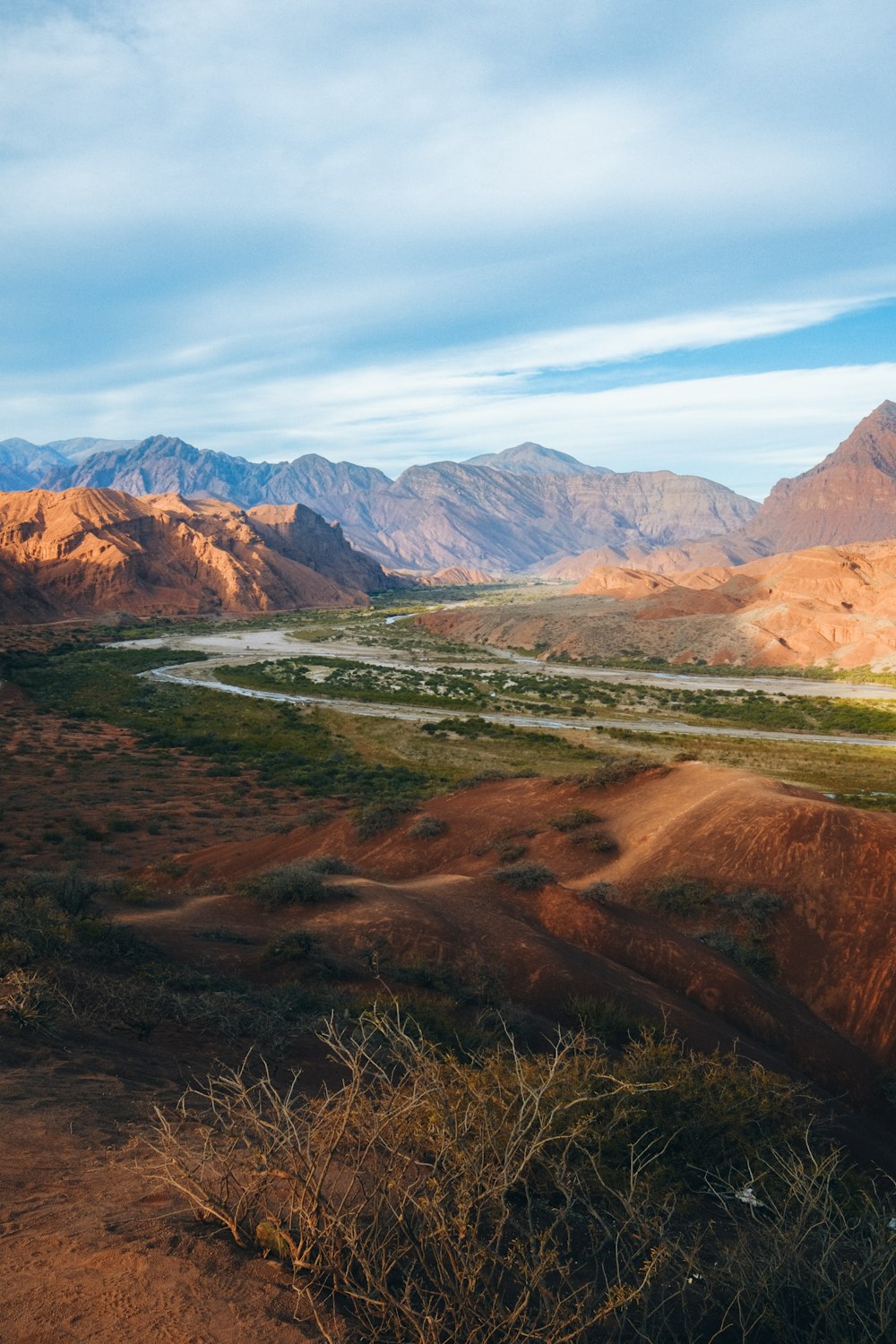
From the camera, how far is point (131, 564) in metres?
127

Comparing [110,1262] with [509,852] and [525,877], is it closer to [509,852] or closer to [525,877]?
[525,877]

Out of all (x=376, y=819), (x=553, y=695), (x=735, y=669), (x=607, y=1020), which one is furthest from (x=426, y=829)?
(x=735, y=669)

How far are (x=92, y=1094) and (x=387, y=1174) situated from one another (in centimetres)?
386

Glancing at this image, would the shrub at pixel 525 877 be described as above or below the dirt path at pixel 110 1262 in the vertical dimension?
below

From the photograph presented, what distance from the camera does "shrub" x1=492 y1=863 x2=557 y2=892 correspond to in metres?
17.6

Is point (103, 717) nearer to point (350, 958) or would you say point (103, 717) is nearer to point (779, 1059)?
point (350, 958)

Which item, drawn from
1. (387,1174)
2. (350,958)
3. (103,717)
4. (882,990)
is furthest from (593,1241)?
(103,717)

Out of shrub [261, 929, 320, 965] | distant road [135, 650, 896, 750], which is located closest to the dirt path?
shrub [261, 929, 320, 965]

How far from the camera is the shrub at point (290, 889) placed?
1602cm

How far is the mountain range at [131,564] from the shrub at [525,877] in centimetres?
10220

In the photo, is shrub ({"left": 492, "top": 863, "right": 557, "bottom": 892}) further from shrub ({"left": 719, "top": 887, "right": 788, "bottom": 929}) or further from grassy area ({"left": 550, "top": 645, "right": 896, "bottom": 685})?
grassy area ({"left": 550, "top": 645, "right": 896, "bottom": 685})

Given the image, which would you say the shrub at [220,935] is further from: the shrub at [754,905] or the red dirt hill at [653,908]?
the shrub at [754,905]

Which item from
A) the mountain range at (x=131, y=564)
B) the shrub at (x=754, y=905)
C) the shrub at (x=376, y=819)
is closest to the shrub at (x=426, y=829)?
the shrub at (x=376, y=819)

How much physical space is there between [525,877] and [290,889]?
5445 millimetres
